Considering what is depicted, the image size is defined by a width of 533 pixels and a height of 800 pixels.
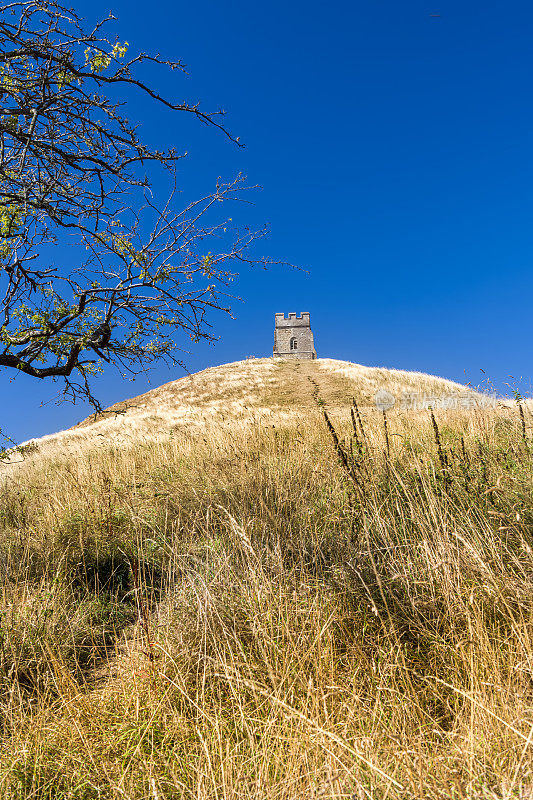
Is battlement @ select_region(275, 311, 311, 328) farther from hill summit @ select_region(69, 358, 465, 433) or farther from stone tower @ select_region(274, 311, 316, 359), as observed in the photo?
hill summit @ select_region(69, 358, 465, 433)

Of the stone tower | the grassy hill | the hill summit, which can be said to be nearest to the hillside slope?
the hill summit

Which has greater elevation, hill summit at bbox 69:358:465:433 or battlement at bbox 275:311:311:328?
battlement at bbox 275:311:311:328

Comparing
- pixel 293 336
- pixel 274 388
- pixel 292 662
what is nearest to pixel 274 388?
pixel 274 388

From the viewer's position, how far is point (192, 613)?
7.91ft

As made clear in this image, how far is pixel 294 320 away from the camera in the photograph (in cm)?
4878

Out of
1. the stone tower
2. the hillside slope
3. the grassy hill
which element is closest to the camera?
the grassy hill

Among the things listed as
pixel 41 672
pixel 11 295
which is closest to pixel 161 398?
pixel 11 295

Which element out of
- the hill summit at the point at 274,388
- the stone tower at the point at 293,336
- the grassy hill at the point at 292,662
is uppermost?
the stone tower at the point at 293,336

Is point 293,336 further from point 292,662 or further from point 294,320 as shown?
point 292,662

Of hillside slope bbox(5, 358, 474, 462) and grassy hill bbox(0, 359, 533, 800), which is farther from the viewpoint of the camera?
hillside slope bbox(5, 358, 474, 462)

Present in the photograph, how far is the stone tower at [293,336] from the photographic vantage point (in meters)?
48.3

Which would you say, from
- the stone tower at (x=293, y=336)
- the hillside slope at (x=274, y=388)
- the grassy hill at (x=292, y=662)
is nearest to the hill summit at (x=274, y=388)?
the hillside slope at (x=274, y=388)

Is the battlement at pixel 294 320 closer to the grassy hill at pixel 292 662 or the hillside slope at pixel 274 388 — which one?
the hillside slope at pixel 274 388

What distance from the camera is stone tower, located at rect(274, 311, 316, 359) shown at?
158ft
